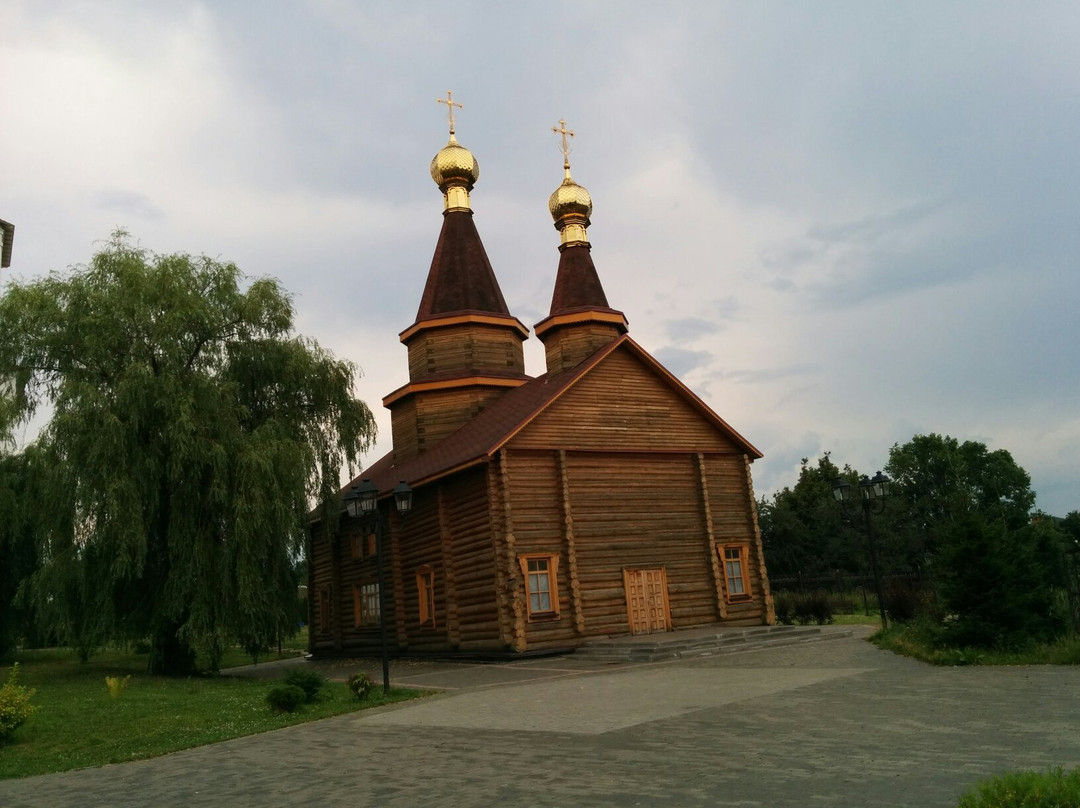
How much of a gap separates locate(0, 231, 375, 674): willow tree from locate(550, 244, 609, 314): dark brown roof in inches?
408

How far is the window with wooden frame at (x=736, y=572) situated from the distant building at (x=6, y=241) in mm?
19040

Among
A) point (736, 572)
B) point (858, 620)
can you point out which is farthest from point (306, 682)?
point (858, 620)

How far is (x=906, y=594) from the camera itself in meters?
20.8

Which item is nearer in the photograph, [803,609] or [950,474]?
[803,609]

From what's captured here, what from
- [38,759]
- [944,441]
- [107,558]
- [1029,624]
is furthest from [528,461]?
[944,441]

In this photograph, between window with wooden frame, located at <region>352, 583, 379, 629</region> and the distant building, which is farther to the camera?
→ window with wooden frame, located at <region>352, 583, 379, 629</region>

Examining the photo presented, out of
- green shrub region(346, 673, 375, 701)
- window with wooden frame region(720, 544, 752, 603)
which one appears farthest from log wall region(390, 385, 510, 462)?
green shrub region(346, 673, 375, 701)

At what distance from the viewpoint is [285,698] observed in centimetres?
1312

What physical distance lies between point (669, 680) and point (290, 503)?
1076 centimetres

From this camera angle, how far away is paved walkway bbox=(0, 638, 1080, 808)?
6.76 m

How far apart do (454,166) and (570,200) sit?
4222mm

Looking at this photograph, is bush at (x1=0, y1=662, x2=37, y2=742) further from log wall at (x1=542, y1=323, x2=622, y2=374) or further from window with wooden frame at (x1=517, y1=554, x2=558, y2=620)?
log wall at (x1=542, y1=323, x2=622, y2=374)

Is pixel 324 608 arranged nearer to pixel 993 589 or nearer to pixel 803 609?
pixel 803 609

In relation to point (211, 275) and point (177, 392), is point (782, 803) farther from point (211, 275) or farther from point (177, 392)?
point (211, 275)
